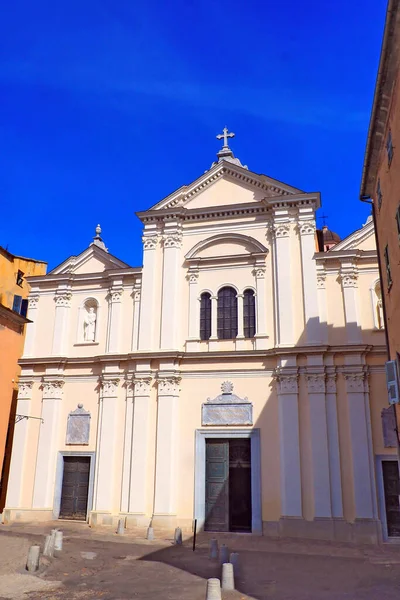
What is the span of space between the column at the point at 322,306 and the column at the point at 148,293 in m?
6.78

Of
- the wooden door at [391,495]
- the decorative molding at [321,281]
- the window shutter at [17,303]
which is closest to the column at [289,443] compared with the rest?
the wooden door at [391,495]

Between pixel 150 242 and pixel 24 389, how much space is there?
834cm

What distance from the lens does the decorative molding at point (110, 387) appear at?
21.3 meters

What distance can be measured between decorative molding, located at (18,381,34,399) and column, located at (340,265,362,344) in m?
13.3

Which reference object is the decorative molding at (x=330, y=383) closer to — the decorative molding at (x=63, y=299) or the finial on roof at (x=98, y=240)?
the decorative molding at (x=63, y=299)

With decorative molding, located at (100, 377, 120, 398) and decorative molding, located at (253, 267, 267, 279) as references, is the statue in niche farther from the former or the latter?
decorative molding, located at (253, 267, 267, 279)

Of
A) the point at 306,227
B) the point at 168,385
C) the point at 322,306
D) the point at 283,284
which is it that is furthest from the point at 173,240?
the point at 322,306

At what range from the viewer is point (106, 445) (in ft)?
67.8

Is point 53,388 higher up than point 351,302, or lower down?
lower down

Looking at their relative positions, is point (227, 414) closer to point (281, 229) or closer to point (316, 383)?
point (316, 383)

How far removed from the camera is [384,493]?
57.8 ft

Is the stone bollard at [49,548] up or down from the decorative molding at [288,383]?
down

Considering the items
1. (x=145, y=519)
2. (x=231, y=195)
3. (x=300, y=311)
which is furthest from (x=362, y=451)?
(x=231, y=195)

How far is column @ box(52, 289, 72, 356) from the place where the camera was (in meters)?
22.7
